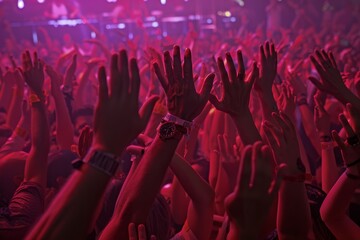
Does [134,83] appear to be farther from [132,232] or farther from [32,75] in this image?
[32,75]

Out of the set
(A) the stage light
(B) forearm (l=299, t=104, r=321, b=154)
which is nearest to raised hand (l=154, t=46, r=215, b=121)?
(B) forearm (l=299, t=104, r=321, b=154)

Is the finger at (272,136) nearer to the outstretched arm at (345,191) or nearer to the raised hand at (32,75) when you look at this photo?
the outstretched arm at (345,191)

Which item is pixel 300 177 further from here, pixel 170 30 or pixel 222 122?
pixel 170 30

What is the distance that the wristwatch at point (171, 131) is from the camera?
4.36 ft

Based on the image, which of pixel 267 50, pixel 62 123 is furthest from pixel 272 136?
pixel 62 123

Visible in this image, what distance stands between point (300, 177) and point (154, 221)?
2.27ft

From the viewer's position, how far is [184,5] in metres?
16.9

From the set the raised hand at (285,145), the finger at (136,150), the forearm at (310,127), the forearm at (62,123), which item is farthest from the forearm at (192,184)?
the forearm at (310,127)

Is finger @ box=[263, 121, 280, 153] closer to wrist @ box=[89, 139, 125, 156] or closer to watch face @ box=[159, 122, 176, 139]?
watch face @ box=[159, 122, 176, 139]

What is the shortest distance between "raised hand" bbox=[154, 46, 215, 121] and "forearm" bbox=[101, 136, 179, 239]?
132 mm

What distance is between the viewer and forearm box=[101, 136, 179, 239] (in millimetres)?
1329

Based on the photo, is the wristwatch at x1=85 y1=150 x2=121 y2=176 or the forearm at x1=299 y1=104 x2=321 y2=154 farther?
the forearm at x1=299 y1=104 x2=321 y2=154

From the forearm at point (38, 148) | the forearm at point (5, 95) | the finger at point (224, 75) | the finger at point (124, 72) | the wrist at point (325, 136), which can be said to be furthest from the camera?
the forearm at point (5, 95)

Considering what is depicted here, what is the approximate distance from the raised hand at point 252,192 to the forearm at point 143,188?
307mm
